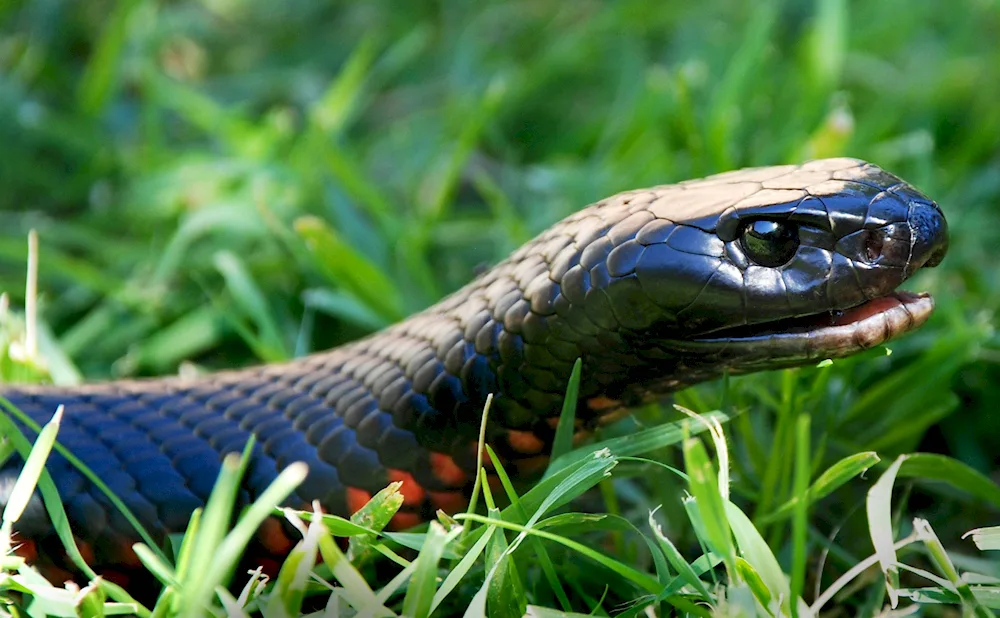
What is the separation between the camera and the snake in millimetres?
2205

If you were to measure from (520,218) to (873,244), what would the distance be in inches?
87.6

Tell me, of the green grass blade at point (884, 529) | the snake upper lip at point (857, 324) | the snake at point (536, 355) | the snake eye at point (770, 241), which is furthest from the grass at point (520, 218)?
the snake eye at point (770, 241)

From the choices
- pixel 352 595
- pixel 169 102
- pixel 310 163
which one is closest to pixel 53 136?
pixel 169 102

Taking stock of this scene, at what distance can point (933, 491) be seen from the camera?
9.51 feet

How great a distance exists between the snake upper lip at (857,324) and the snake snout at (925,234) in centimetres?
9

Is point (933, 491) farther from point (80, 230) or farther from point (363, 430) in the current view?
point (80, 230)

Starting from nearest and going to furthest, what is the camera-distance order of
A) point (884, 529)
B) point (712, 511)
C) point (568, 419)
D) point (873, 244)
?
point (712, 511), point (884, 529), point (873, 244), point (568, 419)

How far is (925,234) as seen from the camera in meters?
2.21

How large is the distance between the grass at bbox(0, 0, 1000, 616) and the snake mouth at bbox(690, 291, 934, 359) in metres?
0.25

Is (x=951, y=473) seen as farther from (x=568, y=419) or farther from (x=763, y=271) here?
(x=568, y=419)

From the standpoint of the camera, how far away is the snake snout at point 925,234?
220 centimetres

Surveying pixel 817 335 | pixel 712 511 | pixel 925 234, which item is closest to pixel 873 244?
pixel 925 234

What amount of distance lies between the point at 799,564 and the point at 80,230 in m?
3.34

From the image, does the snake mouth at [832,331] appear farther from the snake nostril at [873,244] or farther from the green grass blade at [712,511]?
the green grass blade at [712,511]
